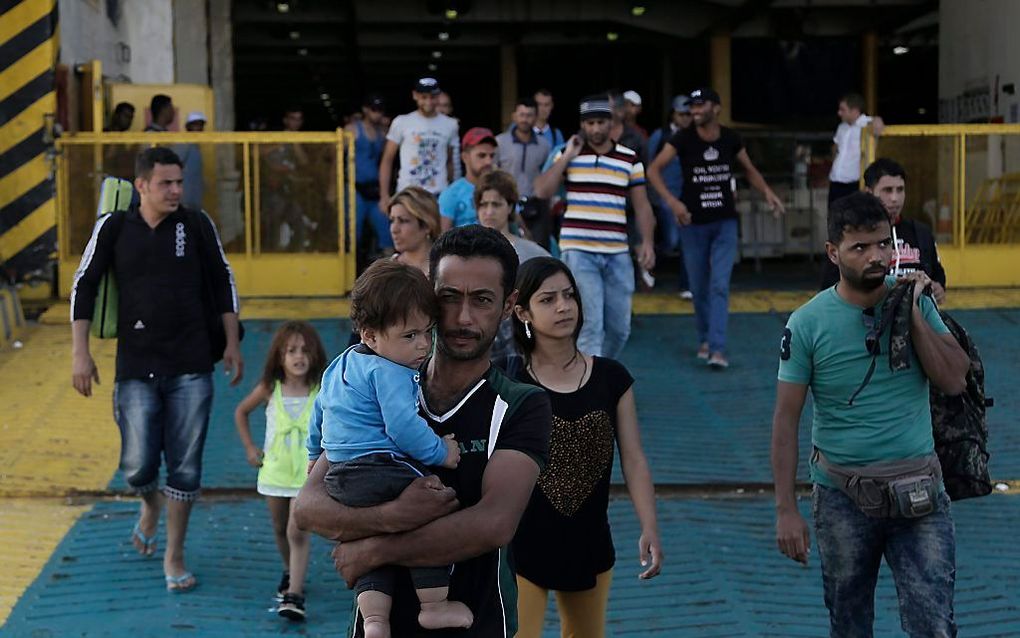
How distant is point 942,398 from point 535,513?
4.75 feet

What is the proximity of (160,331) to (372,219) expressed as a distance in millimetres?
6732

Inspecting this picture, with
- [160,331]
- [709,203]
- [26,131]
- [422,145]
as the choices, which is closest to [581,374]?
[160,331]

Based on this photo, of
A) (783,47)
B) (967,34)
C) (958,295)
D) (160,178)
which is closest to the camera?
(160,178)

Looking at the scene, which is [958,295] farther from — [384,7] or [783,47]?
[384,7]

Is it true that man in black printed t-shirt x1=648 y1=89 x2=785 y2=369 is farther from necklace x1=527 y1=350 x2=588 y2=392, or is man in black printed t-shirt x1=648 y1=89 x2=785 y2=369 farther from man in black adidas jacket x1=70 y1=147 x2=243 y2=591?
necklace x1=527 y1=350 x2=588 y2=392

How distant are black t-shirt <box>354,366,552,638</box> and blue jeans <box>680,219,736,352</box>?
7.24 meters

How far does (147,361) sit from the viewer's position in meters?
6.74

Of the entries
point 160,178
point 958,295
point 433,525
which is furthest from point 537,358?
point 958,295

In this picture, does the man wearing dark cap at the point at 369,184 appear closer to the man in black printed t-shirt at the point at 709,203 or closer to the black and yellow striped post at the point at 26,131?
the black and yellow striped post at the point at 26,131

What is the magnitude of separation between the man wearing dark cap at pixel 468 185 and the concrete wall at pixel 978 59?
36.7 ft

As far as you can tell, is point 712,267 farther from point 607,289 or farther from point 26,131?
point 26,131

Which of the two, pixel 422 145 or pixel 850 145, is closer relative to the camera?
pixel 422 145

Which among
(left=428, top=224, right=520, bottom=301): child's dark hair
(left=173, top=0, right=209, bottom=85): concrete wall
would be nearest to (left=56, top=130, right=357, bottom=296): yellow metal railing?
(left=173, top=0, right=209, bottom=85): concrete wall

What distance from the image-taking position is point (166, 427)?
271 inches
